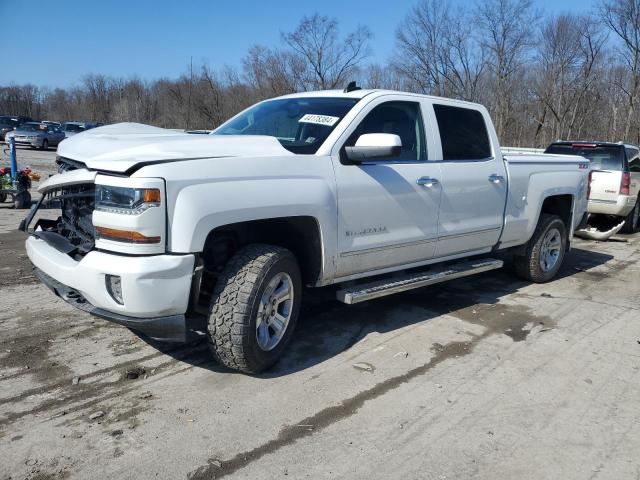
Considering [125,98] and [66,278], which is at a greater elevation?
[125,98]

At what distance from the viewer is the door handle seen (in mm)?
4661

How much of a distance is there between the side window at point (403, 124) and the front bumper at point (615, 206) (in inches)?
251

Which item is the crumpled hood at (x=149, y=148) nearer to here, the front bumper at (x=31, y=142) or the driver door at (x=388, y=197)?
the driver door at (x=388, y=197)

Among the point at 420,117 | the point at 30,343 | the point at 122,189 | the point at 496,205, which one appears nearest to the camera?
the point at 122,189

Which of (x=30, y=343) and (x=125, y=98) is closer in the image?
(x=30, y=343)

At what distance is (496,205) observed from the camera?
558cm

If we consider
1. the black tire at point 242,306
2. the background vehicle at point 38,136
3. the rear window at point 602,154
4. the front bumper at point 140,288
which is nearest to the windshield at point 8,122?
the background vehicle at point 38,136

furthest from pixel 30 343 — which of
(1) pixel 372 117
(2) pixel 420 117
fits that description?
(2) pixel 420 117

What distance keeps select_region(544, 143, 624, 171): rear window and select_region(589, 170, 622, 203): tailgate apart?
0.15 meters

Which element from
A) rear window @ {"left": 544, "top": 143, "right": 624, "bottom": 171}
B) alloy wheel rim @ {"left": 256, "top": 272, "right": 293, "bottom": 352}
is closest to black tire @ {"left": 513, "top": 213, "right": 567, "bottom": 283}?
alloy wheel rim @ {"left": 256, "top": 272, "right": 293, "bottom": 352}

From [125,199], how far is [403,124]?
8.49 ft

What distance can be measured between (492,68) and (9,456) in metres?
32.5

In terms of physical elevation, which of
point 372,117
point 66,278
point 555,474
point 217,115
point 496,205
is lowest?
point 555,474

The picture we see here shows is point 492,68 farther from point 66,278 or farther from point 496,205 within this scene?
point 66,278
